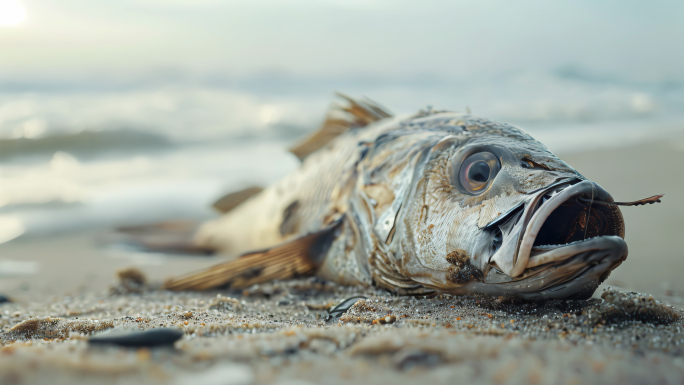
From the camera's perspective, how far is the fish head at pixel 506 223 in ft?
6.27

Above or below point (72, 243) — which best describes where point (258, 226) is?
above

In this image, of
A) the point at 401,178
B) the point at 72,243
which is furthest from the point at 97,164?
the point at 401,178

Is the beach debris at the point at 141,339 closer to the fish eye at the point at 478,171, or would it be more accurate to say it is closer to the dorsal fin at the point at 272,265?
the fish eye at the point at 478,171

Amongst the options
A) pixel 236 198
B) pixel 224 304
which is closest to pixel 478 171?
pixel 224 304

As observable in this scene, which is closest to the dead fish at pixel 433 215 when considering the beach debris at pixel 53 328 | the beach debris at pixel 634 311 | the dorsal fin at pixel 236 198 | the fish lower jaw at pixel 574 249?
the fish lower jaw at pixel 574 249

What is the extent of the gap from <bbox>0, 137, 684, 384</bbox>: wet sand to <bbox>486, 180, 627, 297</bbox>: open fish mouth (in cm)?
18

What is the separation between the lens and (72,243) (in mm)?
6016

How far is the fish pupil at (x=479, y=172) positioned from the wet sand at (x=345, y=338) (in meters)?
0.58

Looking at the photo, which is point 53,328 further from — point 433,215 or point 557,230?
point 557,230

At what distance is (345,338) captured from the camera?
1.68 m

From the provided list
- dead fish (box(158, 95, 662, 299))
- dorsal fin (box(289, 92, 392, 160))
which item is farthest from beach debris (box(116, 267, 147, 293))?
dorsal fin (box(289, 92, 392, 160))

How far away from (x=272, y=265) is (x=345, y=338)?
176 cm

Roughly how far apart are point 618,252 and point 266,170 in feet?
31.1

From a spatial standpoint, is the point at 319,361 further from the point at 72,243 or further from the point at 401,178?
the point at 72,243
